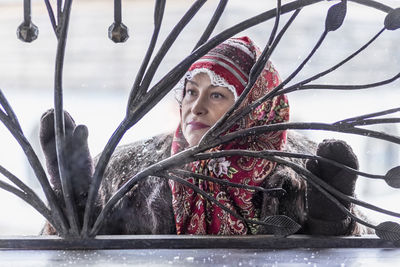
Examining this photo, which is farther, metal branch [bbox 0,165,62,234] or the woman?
the woman

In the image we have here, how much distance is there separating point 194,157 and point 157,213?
14.3 inches

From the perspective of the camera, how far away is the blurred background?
191 centimetres

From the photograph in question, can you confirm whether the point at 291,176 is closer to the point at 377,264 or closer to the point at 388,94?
the point at 377,264

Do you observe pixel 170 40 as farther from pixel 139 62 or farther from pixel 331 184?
pixel 139 62

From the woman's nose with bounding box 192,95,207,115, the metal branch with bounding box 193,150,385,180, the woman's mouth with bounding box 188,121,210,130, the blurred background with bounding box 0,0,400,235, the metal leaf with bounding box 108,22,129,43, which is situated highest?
the blurred background with bounding box 0,0,400,235

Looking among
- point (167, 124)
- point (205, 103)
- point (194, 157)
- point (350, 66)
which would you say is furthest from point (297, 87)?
point (350, 66)

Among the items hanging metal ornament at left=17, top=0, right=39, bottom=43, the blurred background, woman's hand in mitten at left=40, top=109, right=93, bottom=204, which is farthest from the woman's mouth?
the blurred background

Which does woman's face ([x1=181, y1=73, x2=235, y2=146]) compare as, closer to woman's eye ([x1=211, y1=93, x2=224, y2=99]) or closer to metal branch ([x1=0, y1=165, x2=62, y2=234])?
woman's eye ([x1=211, y1=93, x2=224, y2=99])

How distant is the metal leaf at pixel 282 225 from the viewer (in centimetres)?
68

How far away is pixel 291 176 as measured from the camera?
100 centimetres

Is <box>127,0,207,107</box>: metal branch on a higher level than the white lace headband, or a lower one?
lower

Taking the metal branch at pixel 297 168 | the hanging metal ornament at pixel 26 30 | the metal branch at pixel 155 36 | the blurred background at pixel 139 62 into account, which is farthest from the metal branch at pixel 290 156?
the blurred background at pixel 139 62

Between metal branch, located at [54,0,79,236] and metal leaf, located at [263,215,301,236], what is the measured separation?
22 centimetres

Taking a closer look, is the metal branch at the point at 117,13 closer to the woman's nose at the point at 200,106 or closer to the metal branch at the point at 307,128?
the metal branch at the point at 307,128
